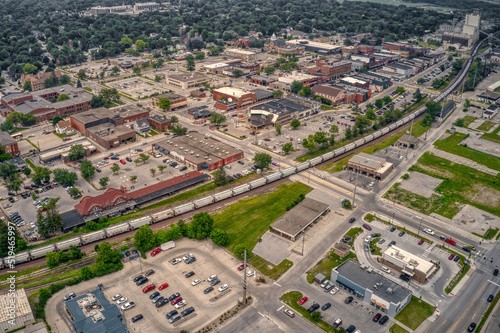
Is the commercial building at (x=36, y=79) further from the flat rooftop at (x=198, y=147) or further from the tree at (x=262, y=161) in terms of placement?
the tree at (x=262, y=161)

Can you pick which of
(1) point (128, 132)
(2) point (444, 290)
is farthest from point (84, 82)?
(2) point (444, 290)

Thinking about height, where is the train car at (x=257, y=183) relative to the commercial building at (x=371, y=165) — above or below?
below

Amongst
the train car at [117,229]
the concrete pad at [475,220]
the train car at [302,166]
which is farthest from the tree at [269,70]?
the train car at [117,229]

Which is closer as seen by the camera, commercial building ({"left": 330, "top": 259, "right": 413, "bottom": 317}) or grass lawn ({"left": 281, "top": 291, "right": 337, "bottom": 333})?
grass lawn ({"left": 281, "top": 291, "right": 337, "bottom": 333})

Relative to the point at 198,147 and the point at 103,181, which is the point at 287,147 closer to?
the point at 198,147

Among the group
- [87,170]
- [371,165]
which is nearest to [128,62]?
[87,170]

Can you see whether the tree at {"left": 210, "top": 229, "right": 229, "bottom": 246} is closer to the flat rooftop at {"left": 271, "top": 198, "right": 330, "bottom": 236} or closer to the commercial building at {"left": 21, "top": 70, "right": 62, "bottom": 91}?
the flat rooftop at {"left": 271, "top": 198, "right": 330, "bottom": 236}

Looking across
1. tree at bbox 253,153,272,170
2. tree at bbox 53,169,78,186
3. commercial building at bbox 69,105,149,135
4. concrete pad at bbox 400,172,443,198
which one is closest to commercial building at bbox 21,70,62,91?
commercial building at bbox 69,105,149,135
